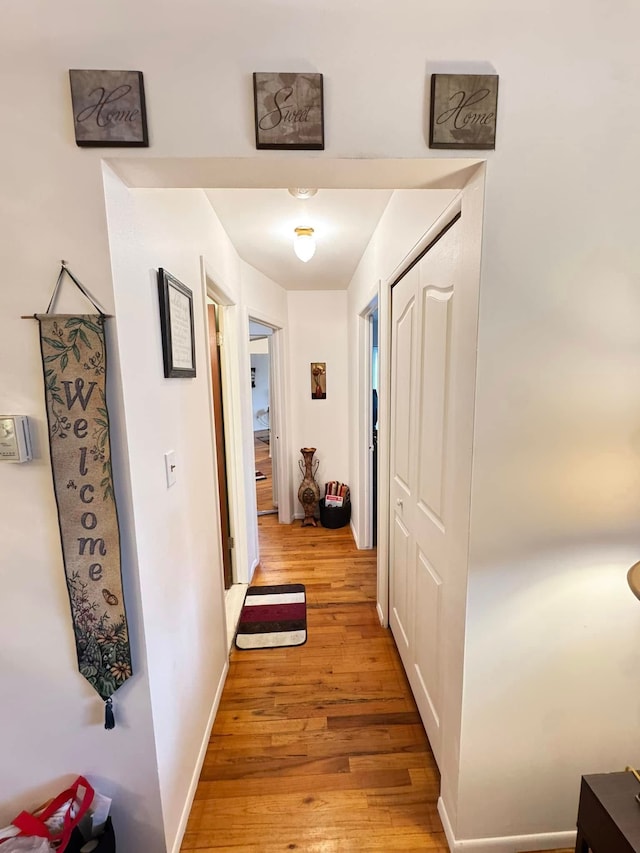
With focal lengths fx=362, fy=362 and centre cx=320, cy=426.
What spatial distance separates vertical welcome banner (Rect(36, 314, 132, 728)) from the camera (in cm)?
89

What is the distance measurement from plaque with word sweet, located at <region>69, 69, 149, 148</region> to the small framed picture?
2827mm

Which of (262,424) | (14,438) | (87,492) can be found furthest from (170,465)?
(262,424)

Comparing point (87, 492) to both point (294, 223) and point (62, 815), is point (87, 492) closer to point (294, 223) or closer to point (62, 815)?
point (62, 815)

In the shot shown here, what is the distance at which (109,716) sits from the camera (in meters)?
1.00

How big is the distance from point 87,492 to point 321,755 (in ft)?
4.68

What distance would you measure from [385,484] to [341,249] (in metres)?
1.59

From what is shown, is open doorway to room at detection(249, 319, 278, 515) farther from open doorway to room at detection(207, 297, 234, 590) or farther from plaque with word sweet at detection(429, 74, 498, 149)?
plaque with word sweet at detection(429, 74, 498, 149)

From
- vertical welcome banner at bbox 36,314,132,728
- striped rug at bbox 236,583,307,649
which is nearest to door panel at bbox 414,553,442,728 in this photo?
striped rug at bbox 236,583,307,649

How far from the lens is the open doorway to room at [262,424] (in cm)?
402

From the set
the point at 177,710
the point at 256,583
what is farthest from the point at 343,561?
the point at 177,710

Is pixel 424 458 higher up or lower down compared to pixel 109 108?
lower down

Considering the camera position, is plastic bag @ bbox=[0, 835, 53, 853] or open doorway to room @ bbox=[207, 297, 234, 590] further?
open doorway to room @ bbox=[207, 297, 234, 590]

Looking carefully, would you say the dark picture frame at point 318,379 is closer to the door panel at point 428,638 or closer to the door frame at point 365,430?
the door frame at point 365,430

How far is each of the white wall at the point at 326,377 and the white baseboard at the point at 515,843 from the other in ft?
9.00
